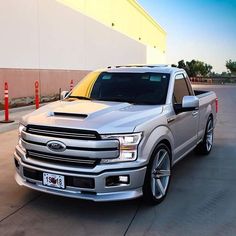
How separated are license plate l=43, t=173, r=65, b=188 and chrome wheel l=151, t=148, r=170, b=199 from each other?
1.08 m

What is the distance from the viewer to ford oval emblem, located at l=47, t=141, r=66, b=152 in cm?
424

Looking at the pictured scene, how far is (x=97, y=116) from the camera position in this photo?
4.49m

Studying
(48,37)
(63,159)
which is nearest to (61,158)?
(63,159)

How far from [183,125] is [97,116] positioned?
1.72 meters

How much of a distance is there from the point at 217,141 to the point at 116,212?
16.1ft

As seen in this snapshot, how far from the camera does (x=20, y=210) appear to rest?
4.63 m

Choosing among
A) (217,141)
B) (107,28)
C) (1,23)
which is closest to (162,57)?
(107,28)

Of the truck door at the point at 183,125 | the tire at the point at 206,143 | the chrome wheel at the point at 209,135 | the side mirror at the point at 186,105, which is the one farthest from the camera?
the chrome wheel at the point at 209,135

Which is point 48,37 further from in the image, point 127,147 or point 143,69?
point 127,147

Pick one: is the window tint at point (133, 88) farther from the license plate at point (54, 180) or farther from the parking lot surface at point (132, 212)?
the license plate at point (54, 180)

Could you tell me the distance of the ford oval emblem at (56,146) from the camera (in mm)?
4236

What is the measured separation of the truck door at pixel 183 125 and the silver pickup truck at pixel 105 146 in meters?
0.03

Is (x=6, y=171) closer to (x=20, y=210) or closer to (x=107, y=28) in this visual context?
(x=20, y=210)

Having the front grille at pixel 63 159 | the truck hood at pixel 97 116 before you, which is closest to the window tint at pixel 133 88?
the truck hood at pixel 97 116
